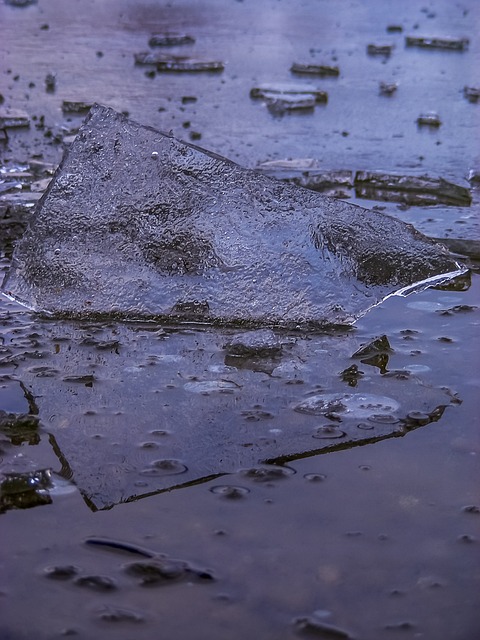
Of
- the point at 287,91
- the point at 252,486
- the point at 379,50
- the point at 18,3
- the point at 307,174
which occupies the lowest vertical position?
the point at 252,486

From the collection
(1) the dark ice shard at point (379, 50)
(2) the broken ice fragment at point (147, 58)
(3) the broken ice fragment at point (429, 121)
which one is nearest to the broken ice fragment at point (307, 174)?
(3) the broken ice fragment at point (429, 121)

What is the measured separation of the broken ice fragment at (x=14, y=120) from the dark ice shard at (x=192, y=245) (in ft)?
6.84

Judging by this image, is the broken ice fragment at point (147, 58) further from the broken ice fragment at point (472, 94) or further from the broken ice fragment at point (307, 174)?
the broken ice fragment at point (307, 174)

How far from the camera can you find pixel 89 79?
594 cm

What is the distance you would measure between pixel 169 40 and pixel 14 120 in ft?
9.16

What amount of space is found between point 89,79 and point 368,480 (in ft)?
15.4

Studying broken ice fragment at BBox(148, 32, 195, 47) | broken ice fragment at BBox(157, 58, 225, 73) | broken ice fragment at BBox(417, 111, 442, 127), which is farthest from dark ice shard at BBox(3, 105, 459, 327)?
broken ice fragment at BBox(148, 32, 195, 47)

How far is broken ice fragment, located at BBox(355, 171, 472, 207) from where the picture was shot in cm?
353

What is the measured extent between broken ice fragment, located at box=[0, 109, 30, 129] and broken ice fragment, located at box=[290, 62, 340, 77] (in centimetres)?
208

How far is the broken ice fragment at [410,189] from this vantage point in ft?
11.6

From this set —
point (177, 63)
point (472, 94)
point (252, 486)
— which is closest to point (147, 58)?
point (177, 63)

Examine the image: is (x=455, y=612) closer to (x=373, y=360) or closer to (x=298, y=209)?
(x=373, y=360)

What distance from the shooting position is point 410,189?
12.0 feet

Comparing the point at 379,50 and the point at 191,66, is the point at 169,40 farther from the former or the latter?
the point at 379,50
